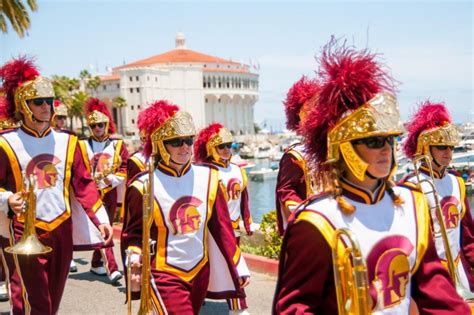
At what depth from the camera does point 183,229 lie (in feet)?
18.7

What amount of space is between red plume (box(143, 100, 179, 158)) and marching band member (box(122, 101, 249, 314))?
30 mm

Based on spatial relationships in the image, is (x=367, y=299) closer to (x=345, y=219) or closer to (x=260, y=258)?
(x=345, y=219)

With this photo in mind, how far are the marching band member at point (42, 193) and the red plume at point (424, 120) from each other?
2.94 m

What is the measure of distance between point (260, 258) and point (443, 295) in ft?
21.1

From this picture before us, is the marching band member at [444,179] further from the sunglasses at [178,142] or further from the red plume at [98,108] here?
the red plume at [98,108]

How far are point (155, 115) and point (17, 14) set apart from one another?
2463 centimetres

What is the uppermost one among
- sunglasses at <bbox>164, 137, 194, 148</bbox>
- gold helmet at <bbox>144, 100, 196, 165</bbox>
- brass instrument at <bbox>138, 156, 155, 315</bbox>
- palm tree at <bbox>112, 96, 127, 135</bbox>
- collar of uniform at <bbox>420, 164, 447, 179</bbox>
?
palm tree at <bbox>112, 96, 127, 135</bbox>

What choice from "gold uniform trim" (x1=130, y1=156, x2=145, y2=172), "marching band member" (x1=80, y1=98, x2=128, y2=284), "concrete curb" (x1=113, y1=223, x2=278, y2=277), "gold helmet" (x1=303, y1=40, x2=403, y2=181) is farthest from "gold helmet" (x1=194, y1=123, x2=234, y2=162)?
"gold helmet" (x1=303, y1=40, x2=403, y2=181)

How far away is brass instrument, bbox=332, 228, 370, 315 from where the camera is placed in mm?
2988

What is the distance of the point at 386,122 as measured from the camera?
345cm

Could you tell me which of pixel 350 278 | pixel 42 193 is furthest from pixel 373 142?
pixel 42 193

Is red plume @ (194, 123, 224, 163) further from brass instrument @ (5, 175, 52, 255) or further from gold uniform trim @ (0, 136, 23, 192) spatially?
brass instrument @ (5, 175, 52, 255)

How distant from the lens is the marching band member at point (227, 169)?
925 centimetres

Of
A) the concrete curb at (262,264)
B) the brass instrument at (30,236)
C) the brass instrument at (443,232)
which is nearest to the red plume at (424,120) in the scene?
the brass instrument at (443,232)
